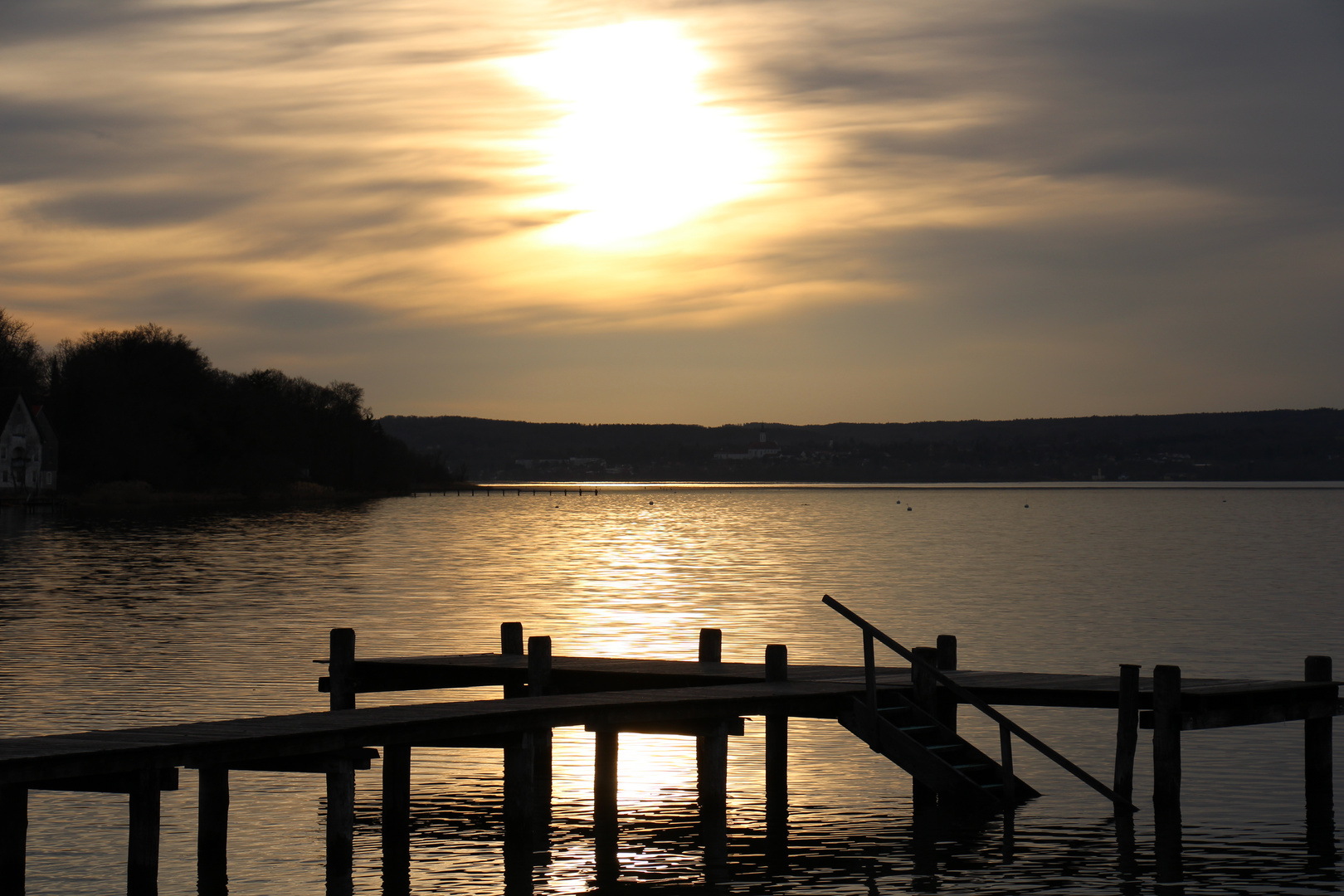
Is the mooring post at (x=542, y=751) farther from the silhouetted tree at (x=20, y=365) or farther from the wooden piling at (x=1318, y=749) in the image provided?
the silhouetted tree at (x=20, y=365)

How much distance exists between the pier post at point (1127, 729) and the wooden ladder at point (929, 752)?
4.68 feet

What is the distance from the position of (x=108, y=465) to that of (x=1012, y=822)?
436 feet

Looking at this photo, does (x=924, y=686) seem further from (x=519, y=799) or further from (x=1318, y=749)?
(x=1318, y=749)

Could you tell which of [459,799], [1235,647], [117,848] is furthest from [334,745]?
[1235,647]

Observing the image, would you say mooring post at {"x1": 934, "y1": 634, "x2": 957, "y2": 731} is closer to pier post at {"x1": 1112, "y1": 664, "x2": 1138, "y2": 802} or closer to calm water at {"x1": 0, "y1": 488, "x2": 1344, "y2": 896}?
calm water at {"x1": 0, "y1": 488, "x2": 1344, "y2": 896}

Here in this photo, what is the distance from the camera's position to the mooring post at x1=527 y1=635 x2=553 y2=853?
1870 centimetres

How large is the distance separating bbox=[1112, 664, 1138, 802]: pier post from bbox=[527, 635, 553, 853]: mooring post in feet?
24.3

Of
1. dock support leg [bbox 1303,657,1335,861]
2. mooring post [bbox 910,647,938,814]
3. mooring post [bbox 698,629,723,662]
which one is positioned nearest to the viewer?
mooring post [bbox 910,647,938,814]

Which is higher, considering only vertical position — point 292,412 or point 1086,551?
point 292,412

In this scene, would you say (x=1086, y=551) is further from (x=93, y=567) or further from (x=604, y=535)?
(x=93, y=567)

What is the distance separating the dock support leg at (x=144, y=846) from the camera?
13878 mm

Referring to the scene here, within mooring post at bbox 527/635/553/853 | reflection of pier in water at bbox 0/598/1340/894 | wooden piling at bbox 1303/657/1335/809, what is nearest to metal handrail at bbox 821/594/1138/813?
reflection of pier in water at bbox 0/598/1340/894

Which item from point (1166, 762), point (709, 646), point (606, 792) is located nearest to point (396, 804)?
point (606, 792)

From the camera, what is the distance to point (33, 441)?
13025cm
